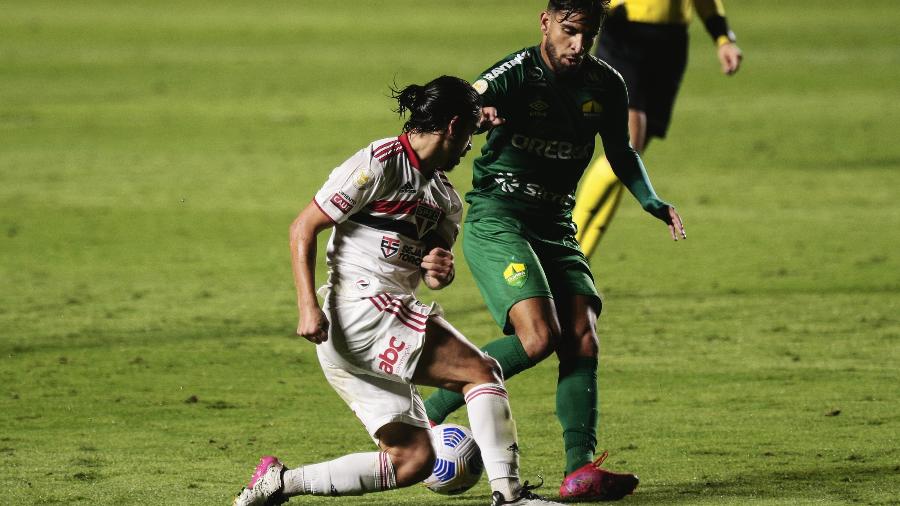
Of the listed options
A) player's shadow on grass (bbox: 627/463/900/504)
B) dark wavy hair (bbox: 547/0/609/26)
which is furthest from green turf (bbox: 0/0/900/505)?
dark wavy hair (bbox: 547/0/609/26)

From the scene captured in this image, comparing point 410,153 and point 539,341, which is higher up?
point 410,153

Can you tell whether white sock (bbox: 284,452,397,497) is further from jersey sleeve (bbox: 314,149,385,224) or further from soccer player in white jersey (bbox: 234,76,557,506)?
jersey sleeve (bbox: 314,149,385,224)

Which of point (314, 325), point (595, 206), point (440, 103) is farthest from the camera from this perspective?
point (595, 206)

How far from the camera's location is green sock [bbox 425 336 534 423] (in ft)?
18.7

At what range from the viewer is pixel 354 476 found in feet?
16.5

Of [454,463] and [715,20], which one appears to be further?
[715,20]

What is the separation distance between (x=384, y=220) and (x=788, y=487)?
1.77 m

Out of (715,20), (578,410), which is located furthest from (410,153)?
(715,20)

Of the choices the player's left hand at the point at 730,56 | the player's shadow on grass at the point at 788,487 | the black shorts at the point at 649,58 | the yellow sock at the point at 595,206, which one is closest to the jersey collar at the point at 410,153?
the player's shadow on grass at the point at 788,487

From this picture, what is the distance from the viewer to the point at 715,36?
9.76 m

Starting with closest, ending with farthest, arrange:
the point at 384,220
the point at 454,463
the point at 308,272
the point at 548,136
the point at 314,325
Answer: the point at 314,325
the point at 308,272
the point at 384,220
the point at 454,463
the point at 548,136

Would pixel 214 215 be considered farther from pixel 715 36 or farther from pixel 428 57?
pixel 428 57

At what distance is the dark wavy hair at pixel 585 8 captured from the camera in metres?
5.71

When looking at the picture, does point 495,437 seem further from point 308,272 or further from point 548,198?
point 548,198
